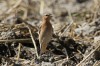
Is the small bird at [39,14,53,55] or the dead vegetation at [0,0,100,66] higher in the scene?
the small bird at [39,14,53,55]

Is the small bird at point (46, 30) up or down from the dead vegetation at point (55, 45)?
up

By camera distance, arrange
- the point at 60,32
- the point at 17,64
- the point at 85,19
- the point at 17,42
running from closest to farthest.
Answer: the point at 17,64 < the point at 17,42 < the point at 60,32 < the point at 85,19

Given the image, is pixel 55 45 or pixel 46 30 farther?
pixel 55 45

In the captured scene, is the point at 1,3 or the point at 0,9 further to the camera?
the point at 1,3

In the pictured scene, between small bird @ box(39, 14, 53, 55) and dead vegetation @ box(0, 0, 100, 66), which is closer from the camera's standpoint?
small bird @ box(39, 14, 53, 55)

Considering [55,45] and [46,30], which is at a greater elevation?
[46,30]

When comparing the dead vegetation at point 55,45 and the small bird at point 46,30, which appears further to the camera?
the dead vegetation at point 55,45

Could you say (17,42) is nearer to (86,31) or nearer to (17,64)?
(17,64)

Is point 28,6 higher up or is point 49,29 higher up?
point 49,29

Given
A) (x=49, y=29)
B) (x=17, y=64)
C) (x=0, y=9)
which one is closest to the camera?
(x=49, y=29)

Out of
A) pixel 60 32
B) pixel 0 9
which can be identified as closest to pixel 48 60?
pixel 60 32
